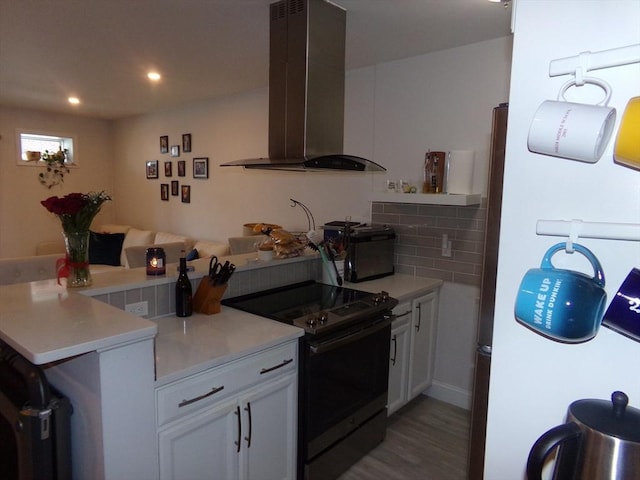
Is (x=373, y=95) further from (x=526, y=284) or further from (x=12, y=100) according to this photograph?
(x=12, y=100)

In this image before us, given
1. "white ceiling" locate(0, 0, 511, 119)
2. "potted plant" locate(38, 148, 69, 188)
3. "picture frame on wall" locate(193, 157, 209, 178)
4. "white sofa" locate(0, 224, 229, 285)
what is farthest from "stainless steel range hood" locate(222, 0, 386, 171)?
"potted plant" locate(38, 148, 69, 188)

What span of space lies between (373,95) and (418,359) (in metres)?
2.09

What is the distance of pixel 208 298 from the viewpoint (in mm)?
2148

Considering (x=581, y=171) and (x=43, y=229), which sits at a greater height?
(x=581, y=171)

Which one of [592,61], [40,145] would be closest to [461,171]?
[592,61]

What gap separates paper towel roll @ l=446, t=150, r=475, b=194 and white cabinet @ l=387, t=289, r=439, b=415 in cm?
77

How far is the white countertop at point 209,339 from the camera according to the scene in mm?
1568

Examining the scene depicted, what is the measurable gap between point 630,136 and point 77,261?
6.35 ft

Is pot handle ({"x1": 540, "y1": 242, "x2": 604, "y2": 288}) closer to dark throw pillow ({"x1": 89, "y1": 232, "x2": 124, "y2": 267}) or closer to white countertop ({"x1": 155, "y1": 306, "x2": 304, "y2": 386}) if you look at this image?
white countertop ({"x1": 155, "y1": 306, "x2": 304, "y2": 386})

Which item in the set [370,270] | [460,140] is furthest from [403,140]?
[370,270]

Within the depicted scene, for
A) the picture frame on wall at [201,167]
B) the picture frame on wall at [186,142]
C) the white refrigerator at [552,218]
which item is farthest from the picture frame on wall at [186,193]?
the white refrigerator at [552,218]

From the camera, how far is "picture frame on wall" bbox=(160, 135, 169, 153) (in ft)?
18.2

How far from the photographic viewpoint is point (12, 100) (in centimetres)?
511

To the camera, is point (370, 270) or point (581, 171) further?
point (370, 270)
